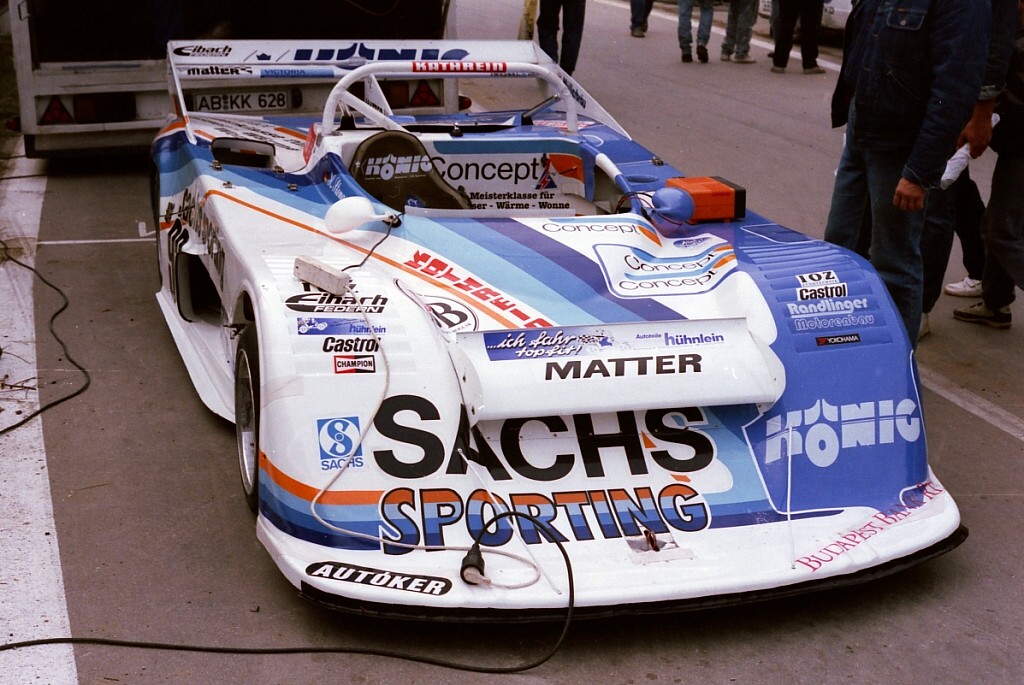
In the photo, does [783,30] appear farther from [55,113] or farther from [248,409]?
[248,409]

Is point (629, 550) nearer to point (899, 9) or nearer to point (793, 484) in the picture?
point (793, 484)

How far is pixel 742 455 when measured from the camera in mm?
3822

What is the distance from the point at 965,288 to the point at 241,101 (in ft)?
14.1

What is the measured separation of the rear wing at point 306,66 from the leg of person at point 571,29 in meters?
4.04

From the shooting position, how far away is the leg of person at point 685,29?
46.2 ft

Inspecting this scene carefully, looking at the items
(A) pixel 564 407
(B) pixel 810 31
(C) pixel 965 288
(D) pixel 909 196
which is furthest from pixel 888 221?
(B) pixel 810 31

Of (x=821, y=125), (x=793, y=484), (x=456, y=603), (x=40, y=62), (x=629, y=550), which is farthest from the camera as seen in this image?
(x=821, y=125)

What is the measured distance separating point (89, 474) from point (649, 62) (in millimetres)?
10951

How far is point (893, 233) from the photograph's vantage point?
199 inches

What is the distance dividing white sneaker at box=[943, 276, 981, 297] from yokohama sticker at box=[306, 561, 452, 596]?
4.34m

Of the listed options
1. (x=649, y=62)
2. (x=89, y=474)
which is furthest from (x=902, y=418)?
(x=649, y=62)

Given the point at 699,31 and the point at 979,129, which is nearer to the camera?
the point at 979,129

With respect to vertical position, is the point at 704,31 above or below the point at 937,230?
below

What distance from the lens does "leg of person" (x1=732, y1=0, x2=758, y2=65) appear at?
14086 mm
